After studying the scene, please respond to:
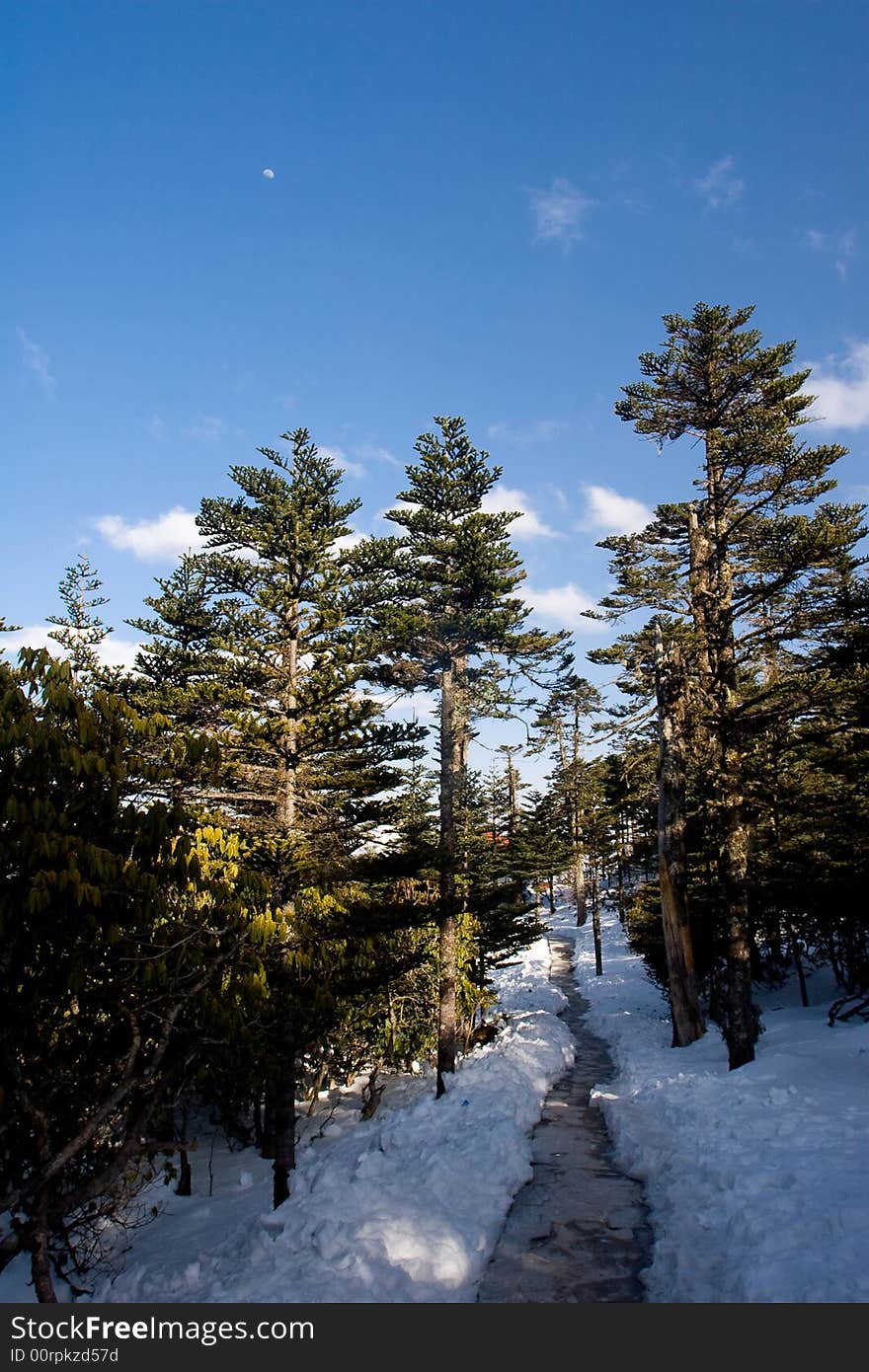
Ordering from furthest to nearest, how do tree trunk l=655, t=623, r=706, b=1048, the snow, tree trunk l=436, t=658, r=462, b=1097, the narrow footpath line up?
tree trunk l=655, t=623, r=706, b=1048 < tree trunk l=436, t=658, r=462, b=1097 < the narrow footpath < the snow

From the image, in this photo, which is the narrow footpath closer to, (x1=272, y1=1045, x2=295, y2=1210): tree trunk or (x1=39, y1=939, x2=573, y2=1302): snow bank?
(x1=39, y1=939, x2=573, y2=1302): snow bank

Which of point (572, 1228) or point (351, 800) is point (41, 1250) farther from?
point (351, 800)

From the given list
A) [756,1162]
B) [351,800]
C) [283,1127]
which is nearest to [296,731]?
[351,800]

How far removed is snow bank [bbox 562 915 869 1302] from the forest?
5.64 ft

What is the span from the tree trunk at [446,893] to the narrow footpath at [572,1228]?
3.47 m

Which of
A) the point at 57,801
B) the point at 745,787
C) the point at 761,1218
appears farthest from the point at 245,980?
the point at 745,787

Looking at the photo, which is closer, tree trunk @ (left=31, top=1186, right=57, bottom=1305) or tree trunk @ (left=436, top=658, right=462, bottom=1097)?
tree trunk @ (left=31, top=1186, right=57, bottom=1305)

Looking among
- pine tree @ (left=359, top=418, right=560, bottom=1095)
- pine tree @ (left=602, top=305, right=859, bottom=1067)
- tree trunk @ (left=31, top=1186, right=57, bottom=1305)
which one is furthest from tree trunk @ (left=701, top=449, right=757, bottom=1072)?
tree trunk @ (left=31, top=1186, right=57, bottom=1305)

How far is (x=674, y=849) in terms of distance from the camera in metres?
17.4

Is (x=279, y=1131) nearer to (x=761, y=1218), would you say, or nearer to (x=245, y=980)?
(x=245, y=980)

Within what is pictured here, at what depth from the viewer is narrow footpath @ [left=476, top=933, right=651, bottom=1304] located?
7.23m

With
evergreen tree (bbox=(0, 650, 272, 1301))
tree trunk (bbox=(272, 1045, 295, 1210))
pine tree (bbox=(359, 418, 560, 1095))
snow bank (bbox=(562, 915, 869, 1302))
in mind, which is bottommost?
tree trunk (bbox=(272, 1045, 295, 1210))

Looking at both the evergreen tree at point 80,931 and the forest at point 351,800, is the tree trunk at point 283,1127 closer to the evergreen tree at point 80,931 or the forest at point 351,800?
the forest at point 351,800

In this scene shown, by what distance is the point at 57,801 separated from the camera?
629cm
